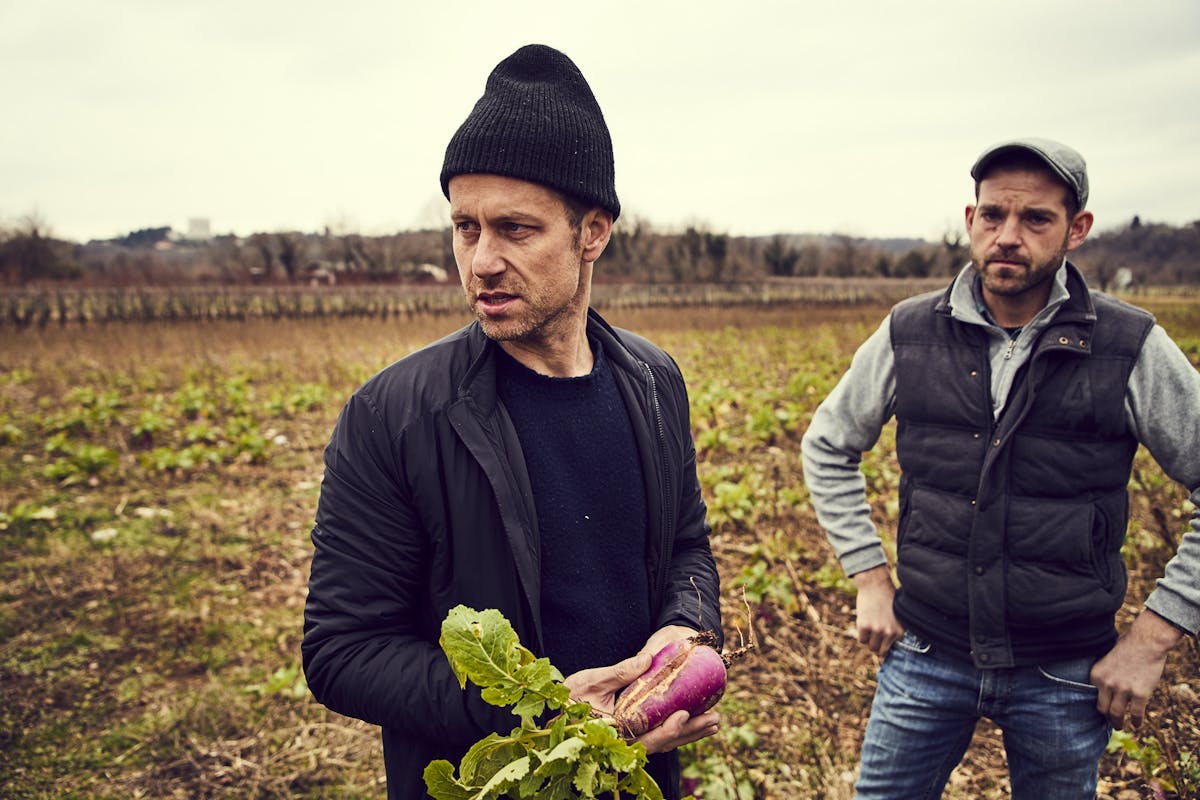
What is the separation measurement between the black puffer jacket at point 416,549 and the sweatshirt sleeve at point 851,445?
1.31 m

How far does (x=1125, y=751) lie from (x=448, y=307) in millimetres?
29003

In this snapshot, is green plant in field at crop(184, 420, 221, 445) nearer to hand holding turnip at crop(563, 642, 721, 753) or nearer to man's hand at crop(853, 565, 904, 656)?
man's hand at crop(853, 565, 904, 656)

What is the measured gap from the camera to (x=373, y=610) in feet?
5.02

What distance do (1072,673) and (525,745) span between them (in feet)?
6.16

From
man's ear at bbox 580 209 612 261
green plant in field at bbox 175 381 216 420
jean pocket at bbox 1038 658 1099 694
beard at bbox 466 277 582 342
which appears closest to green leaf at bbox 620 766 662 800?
beard at bbox 466 277 582 342

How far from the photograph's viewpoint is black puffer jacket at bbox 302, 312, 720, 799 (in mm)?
1497

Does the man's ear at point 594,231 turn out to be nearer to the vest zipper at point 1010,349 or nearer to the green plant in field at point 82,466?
the vest zipper at point 1010,349

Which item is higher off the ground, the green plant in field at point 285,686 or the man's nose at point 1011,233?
the man's nose at point 1011,233

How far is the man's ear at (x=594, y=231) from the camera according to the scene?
5.98 ft

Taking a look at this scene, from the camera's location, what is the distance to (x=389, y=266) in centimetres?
5138

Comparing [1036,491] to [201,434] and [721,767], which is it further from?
[201,434]

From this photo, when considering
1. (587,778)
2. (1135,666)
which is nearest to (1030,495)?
(1135,666)

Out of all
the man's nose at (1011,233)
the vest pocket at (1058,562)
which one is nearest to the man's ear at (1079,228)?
the man's nose at (1011,233)

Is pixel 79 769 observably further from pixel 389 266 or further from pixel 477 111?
pixel 389 266
